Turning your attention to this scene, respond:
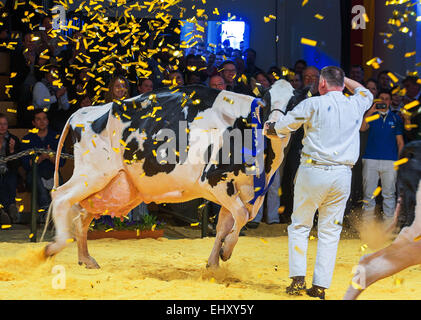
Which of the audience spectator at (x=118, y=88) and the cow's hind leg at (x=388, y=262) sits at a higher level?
the audience spectator at (x=118, y=88)

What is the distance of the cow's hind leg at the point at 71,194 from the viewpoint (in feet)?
23.1

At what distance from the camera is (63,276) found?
6.35 meters

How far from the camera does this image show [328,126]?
568 centimetres

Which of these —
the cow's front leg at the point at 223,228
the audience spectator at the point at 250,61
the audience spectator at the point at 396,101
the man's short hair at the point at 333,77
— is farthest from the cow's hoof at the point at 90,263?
the audience spectator at the point at 250,61

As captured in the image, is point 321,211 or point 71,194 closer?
point 321,211

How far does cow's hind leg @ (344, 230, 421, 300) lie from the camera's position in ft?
15.4

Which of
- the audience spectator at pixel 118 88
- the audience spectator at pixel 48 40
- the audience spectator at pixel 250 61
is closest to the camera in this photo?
the audience spectator at pixel 118 88

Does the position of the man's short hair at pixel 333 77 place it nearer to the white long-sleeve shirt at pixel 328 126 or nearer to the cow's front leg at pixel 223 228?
the white long-sleeve shirt at pixel 328 126

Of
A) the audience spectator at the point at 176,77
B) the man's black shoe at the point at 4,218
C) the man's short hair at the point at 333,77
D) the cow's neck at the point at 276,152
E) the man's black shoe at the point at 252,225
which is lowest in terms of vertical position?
the man's black shoe at the point at 252,225

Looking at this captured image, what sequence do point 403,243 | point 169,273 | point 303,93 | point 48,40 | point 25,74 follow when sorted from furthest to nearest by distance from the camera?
point 48,40 < point 25,74 < point 169,273 < point 303,93 < point 403,243

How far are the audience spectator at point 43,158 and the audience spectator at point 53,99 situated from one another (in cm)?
62

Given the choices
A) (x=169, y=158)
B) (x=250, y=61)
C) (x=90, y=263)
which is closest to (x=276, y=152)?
(x=169, y=158)

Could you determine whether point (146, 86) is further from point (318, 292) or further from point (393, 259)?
point (393, 259)

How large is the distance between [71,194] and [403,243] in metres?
3.72
